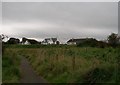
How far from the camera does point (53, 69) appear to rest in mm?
18172

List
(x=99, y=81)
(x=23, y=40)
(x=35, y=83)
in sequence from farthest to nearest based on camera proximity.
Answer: (x=23, y=40), (x=35, y=83), (x=99, y=81)

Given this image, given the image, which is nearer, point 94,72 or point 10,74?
point 94,72

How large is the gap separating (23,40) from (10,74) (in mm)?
112179

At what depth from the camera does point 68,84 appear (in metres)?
13.3

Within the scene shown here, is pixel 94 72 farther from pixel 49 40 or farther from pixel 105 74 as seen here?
pixel 49 40

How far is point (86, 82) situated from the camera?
41.6 ft

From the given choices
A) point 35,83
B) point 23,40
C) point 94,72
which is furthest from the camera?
point 23,40

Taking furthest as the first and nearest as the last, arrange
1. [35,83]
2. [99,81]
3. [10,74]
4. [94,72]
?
[10,74] < [35,83] < [94,72] < [99,81]

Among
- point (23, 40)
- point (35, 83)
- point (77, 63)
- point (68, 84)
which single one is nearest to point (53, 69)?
point (77, 63)

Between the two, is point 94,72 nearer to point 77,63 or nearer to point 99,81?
point 99,81

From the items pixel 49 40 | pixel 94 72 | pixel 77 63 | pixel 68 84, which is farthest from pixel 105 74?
pixel 49 40

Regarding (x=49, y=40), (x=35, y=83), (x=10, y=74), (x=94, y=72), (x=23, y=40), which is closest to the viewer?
(x=94, y=72)

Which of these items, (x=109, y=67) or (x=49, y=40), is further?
(x=49, y=40)

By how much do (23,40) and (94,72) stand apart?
11686 cm
